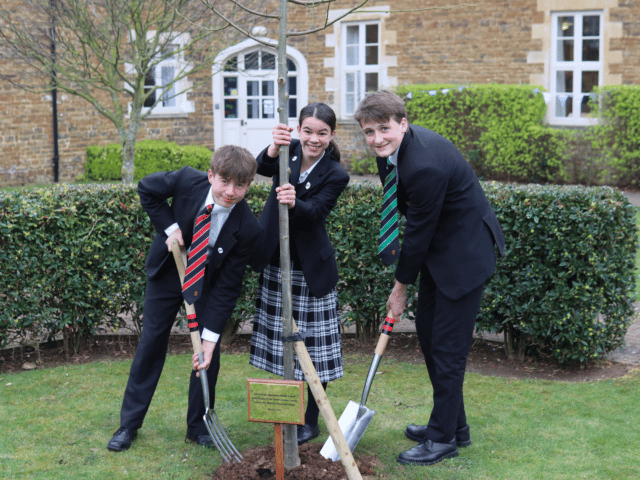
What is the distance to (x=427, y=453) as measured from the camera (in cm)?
362

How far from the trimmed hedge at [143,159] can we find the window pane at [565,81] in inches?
293

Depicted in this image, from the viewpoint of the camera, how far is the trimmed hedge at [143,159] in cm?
1473

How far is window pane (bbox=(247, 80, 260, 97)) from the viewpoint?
1697cm

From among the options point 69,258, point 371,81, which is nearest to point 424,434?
point 69,258

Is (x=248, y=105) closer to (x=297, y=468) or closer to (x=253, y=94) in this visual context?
(x=253, y=94)

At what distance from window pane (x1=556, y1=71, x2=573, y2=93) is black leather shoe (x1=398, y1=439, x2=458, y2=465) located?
1216 centimetres

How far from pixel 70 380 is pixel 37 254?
916mm

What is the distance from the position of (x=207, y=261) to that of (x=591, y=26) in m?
12.8

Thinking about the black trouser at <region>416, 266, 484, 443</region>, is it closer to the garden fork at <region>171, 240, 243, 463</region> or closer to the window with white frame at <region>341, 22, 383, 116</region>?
the garden fork at <region>171, 240, 243, 463</region>

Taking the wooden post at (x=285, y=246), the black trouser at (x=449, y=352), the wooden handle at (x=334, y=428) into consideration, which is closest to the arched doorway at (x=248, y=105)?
the black trouser at (x=449, y=352)

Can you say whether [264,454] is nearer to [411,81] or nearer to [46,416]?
[46,416]

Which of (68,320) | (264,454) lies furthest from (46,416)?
(264,454)

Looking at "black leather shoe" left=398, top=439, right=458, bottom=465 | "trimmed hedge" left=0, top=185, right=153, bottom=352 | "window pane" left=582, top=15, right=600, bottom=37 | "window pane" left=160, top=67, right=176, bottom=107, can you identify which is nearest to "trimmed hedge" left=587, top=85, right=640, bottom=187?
"window pane" left=582, top=15, right=600, bottom=37

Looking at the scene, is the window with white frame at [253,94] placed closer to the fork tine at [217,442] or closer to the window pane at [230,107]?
the window pane at [230,107]
